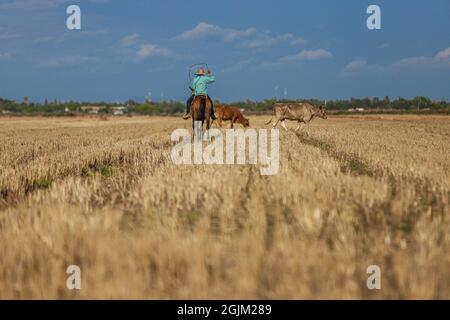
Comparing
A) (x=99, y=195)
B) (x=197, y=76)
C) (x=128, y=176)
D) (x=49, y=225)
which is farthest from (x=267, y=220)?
(x=197, y=76)

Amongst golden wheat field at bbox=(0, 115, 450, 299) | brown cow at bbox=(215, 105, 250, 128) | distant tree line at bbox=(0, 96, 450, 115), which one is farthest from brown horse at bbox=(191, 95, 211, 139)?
distant tree line at bbox=(0, 96, 450, 115)

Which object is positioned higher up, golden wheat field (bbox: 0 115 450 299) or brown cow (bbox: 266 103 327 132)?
brown cow (bbox: 266 103 327 132)

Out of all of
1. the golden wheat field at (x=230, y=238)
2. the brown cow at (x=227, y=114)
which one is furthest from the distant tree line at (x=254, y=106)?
the golden wheat field at (x=230, y=238)

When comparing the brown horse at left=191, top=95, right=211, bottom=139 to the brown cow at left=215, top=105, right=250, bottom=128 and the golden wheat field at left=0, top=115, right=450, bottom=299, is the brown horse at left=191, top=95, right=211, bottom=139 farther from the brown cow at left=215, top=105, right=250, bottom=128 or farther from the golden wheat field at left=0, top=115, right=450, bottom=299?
the golden wheat field at left=0, top=115, right=450, bottom=299

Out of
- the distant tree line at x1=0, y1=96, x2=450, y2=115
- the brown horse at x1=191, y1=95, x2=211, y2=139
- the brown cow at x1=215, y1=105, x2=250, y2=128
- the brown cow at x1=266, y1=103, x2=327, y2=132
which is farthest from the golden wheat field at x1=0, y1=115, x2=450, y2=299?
the distant tree line at x1=0, y1=96, x2=450, y2=115

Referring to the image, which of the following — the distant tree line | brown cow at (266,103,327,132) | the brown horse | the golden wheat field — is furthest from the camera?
the distant tree line

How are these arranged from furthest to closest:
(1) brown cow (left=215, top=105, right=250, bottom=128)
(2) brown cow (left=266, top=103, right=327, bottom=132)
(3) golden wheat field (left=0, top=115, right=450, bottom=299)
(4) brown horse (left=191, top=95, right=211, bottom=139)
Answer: (2) brown cow (left=266, top=103, right=327, bottom=132)
(1) brown cow (left=215, top=105, right=250, bottom=128)
(4) brown horse (left=191, top=95, right=211, bottom=139)
(3) golden wheat field (left=0, top=115, right=450, bottom=299)

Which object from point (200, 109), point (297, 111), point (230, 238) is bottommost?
point (230, 238)

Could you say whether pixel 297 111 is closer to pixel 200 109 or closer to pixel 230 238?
pixel 200 109

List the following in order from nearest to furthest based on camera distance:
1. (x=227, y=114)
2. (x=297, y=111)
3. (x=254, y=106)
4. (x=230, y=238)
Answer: (x=230, y=238), (x=297, y=111), (x=227, y=114), (x=254, y=106)

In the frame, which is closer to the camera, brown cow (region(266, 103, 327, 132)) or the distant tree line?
brown cow (region(266, 103, 327, 132))

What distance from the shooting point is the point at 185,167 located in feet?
28.8

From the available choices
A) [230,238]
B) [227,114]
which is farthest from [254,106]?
[230,238]
